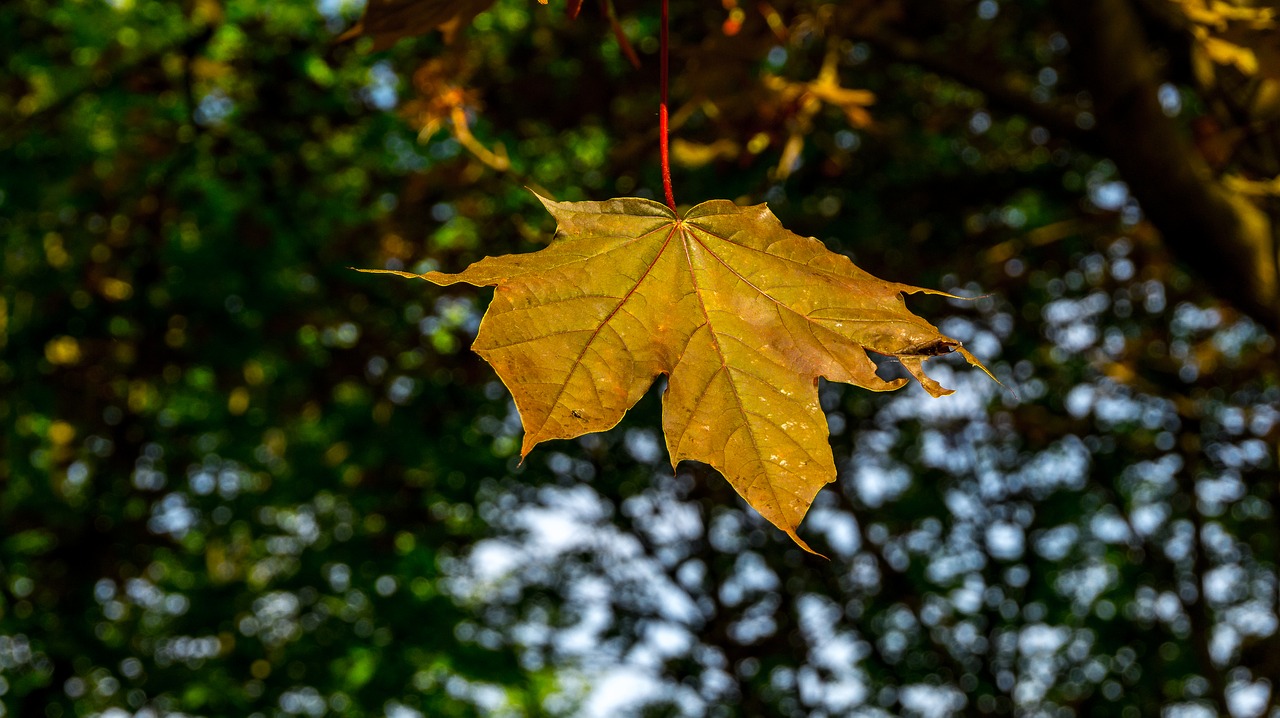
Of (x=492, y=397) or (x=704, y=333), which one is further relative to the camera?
(x=492, y=397)

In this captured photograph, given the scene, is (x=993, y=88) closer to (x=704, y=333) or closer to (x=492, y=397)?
(x=704, y=333)

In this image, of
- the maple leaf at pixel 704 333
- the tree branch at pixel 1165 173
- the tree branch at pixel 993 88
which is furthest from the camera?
the tree branch at pixel 993 88

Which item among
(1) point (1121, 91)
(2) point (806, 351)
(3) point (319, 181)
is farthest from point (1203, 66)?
(3) point (319, 181)

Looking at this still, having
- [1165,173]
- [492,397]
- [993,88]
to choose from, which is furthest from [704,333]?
[492,397]

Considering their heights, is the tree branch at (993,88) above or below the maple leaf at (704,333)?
below

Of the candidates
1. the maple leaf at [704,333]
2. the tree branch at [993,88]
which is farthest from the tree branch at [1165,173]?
the maple leaf at [704,333]

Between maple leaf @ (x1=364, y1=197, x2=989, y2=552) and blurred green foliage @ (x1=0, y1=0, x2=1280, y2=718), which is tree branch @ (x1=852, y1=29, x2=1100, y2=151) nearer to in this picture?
blurred green foliage @ (x1=0, y1=0, x2=1280, y2=718)

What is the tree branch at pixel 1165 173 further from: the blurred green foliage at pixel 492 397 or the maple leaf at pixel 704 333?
the maple leaf at pixel 704 333

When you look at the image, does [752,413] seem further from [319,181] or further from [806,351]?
[319,181]

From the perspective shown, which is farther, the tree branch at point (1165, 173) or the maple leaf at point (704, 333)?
the tree branch at point (1165, 173)

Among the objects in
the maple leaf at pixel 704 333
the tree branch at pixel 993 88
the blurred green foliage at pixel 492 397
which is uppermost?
the maple leaf at pixel 704 333
